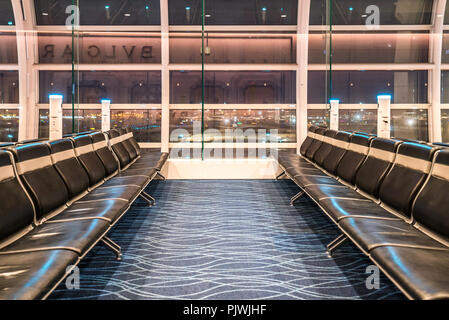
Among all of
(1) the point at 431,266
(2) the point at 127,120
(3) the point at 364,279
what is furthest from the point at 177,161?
(1) the point at 431,266

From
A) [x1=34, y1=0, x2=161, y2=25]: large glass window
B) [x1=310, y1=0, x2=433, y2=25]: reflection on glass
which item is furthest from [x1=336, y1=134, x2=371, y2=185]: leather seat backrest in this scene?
[x1=34, y1=0, x2=161, y2=25]: large glass window

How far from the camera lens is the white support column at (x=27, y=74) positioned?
23.0ft

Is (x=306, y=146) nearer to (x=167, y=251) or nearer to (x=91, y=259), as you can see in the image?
(x=167, y=251)

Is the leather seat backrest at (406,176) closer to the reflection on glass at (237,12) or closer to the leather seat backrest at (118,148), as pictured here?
the leather seat backrest at (118,148)

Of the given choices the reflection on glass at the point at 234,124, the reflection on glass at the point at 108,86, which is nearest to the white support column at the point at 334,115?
the reflection on glass at the point at 234,124

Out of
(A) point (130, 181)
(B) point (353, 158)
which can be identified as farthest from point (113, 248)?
(B) point (353, 158)

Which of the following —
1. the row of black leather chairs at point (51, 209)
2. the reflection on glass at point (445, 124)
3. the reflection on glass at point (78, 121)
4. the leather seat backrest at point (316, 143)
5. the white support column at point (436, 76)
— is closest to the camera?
the row of black leather chairs at point (51, 209)

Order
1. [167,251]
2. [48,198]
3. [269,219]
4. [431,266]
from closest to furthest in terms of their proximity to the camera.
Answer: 1. [431,266]
2. [48,198]
3. [167,251]
4. [269,219]

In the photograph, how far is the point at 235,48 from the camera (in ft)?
25.4

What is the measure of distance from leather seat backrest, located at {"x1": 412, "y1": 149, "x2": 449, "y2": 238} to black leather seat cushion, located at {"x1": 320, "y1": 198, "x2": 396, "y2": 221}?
214 millimetres

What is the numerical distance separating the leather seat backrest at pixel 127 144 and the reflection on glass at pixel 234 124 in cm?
126

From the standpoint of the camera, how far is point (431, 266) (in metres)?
1.79

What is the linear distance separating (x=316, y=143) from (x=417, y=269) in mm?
4124

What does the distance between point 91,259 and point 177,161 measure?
3.71 m
